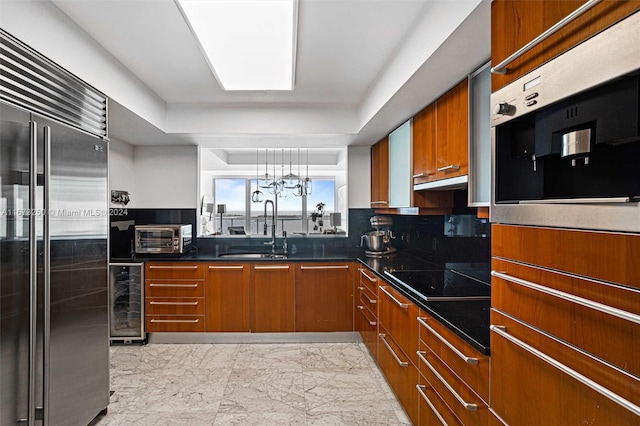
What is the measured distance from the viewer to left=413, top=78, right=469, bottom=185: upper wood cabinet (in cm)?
214

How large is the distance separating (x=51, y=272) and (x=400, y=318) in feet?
6.60

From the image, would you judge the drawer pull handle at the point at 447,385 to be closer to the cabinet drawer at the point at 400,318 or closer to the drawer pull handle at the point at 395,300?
the cabinet drawer at the point at 400,318

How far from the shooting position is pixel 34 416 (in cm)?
183

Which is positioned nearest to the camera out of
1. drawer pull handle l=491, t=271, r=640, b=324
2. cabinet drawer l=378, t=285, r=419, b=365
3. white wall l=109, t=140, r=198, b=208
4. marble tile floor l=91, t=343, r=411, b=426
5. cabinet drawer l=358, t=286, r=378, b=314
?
drawer pull handle l=491, t=271, r=640, b=324

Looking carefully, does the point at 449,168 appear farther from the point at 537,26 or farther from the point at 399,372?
the point at 399,372

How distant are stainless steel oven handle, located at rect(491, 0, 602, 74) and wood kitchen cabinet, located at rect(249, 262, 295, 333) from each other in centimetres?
295

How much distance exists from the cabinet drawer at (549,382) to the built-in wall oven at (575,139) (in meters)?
0.34

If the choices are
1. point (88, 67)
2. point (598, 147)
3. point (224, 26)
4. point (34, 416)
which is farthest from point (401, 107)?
point (34, 416)

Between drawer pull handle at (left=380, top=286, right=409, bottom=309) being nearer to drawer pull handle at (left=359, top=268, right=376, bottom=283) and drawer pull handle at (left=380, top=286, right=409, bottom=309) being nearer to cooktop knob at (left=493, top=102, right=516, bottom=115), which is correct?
drawer pull handle at (left=359, top=268, right=376, bottom=283)

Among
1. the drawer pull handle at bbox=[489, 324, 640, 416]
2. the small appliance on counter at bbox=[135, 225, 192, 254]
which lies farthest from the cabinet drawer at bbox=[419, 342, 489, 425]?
the small appliance on counter at bbox=[135, 225, 192, 254]

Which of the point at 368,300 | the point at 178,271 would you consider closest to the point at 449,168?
the point at 368,300

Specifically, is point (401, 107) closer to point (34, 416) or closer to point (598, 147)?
point (598, 147)

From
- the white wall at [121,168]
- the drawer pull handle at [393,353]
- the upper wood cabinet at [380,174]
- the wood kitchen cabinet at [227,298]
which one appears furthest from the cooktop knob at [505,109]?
the white wall at [121,168]

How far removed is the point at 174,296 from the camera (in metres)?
3.83
